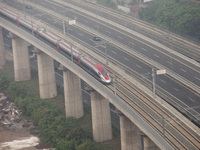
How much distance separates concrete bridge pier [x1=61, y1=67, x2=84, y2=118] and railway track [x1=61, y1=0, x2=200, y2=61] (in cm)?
2529

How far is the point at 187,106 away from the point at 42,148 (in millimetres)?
30150

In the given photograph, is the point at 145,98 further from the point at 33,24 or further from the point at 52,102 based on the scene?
the point at 33,24

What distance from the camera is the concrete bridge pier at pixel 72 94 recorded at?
345ft

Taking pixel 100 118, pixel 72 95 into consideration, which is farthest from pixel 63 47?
pixel 100 118

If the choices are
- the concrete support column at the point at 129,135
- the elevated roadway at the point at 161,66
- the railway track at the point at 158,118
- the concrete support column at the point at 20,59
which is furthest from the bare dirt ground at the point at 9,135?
the concrete support column at the point at 20,59

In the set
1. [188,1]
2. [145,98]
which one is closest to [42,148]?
[145,98]

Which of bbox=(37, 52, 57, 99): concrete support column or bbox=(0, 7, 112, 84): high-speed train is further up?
bbox=(0, 7, 112, 84): high-speed train

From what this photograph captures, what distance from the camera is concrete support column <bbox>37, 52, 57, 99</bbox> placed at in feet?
→ 380

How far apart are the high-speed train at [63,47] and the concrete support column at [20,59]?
5.12 m

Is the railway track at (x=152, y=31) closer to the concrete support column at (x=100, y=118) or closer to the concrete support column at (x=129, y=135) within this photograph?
the concrete support column at (x=100, y=118)

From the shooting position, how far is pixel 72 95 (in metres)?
106

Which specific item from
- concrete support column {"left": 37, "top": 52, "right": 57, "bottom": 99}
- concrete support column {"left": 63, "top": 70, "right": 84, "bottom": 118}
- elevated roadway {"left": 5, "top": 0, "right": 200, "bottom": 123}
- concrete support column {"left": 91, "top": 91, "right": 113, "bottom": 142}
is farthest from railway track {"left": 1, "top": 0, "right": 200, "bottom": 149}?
concrete support column {"left": 37, "top": 52, "right": 57, "bottom": 99}

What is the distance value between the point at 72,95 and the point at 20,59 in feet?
91.4

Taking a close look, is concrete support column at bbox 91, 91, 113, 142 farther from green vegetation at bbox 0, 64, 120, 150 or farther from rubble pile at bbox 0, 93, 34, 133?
rubble pile at bbox 0, 93, 34, 133
